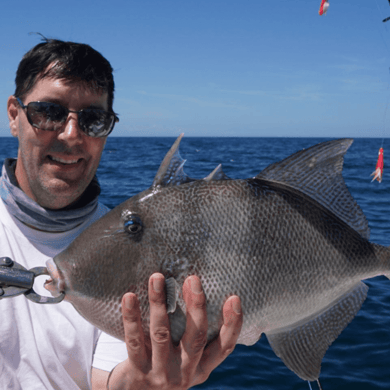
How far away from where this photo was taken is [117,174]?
847 inches

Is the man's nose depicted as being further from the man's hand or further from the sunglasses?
the man's hand

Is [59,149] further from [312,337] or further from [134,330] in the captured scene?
[312,337]

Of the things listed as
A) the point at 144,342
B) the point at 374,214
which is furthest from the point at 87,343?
the point at 374,214

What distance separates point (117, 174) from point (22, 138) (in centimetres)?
1973

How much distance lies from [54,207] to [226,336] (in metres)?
1.18

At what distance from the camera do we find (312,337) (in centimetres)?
171

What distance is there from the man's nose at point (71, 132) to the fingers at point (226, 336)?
1110mm

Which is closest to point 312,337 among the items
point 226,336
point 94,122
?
point 226,336

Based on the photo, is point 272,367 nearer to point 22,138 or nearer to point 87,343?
→ point 87,343

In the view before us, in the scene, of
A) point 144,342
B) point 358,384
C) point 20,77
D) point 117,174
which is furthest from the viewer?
point 117,174

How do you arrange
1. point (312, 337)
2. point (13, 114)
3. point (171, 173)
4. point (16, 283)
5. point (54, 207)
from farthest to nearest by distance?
1. point (13, 114)
2. point (54, 207)
3. point (312, 337)
4. point (171, 173)
5. point (16, 283)

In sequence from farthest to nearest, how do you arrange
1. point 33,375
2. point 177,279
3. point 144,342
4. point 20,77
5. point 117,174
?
1. point 117,174
2. point 20,77
3. point 33,375
4. point 144,342
5. point 177,279

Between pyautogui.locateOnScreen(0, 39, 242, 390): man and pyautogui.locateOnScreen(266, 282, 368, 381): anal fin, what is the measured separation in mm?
325

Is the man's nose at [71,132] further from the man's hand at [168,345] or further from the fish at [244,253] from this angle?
the man's hand at [168,345]
